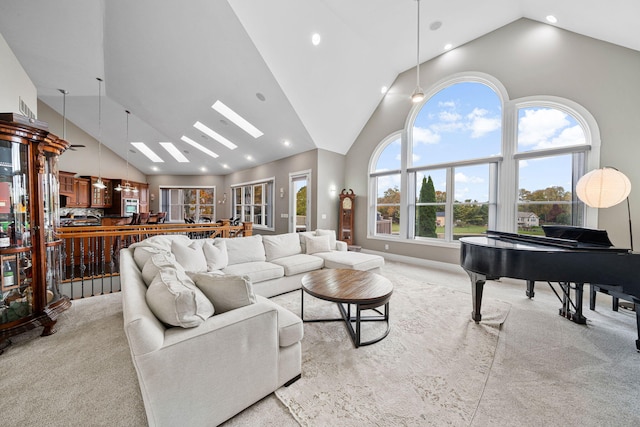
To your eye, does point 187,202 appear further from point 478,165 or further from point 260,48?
point 478,165

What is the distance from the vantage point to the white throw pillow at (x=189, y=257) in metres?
2.70

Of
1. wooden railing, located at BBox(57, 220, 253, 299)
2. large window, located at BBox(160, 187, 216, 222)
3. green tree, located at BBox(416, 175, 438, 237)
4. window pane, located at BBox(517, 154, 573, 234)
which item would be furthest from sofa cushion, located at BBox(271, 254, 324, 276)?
large window, located at BBox(160, 187, 216, 222)

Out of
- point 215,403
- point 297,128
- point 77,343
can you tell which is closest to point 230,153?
point 297,128

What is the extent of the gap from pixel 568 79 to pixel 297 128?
472 centimetres

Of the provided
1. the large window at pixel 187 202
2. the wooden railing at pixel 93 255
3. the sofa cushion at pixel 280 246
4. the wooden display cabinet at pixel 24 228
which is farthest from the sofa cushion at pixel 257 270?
the large window at pixel 187 202

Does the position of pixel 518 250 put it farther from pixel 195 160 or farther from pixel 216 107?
pixel 195 160

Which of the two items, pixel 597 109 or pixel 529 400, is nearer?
pixel 529 400

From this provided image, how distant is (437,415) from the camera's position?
4.66ft

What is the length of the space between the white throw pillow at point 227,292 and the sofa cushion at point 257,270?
1373 mm

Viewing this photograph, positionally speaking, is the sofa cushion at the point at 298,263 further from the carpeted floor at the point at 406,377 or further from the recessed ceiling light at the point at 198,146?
the recessed ceiling light at the point at 198,146

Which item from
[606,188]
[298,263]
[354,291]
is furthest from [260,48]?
[606,188]

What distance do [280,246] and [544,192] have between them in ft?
14.7

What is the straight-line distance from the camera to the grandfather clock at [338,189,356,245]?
6.23 metres

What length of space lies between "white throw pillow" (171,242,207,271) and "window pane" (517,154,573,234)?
5139 mm
